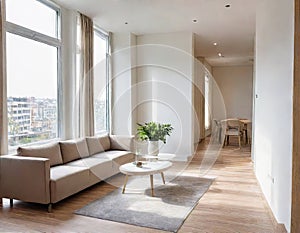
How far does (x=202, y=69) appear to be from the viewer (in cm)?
1036

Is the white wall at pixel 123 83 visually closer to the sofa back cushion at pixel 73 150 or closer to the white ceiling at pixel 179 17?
the white ceiling at pixel 179 17

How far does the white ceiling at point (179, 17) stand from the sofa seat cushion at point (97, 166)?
8.93 feet

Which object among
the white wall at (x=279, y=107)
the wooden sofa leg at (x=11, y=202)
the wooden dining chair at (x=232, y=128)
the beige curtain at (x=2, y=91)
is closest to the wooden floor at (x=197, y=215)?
the wooden sofa leg at (x=11, y=202)

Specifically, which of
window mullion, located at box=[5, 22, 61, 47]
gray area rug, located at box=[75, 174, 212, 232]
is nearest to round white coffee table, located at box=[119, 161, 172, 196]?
gray area rug, located at box=[75, 174, 212, 232]

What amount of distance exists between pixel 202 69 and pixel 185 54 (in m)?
3.68

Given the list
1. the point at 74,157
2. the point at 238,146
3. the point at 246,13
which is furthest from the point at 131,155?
the point at 238,146

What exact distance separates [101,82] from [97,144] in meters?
1.85

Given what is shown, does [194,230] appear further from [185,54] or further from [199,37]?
[199,37]

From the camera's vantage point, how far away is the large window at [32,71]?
13.9 feet

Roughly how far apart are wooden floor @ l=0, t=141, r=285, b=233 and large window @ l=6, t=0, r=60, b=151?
1260 millimetres

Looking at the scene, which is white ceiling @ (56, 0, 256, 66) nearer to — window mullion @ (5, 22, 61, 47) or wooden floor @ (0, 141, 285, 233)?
window mullion @ (5, 22, 61, 47)

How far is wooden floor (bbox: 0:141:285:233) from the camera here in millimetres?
3006

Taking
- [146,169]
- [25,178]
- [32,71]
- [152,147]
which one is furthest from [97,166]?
[152,147]

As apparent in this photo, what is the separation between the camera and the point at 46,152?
4.14m
